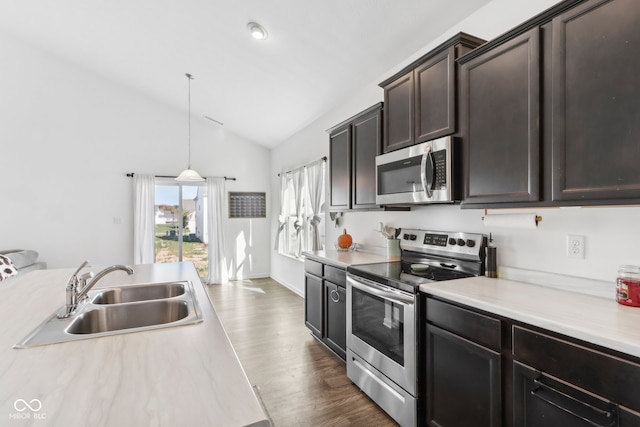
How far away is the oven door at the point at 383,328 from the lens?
1.84m

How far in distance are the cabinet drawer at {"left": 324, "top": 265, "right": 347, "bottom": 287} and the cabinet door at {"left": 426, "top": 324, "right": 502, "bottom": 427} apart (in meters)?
0.99

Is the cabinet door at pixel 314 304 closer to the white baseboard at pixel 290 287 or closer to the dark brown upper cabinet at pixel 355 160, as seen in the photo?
the dark brown upper cabinet at pixel 355 160

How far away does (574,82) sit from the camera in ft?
4.44

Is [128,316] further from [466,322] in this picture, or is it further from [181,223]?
[181,223]

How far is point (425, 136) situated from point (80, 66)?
5.91 metres

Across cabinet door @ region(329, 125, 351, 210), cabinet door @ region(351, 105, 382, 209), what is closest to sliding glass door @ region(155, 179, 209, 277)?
cabinet door @ region(329, 125, 351, 210)

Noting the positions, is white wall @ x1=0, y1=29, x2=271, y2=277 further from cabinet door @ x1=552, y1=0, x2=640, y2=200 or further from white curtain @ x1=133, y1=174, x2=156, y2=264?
cabinet door @ x1=552, y1=0, x2=640, y2=200

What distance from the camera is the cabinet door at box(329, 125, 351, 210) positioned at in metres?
3.13

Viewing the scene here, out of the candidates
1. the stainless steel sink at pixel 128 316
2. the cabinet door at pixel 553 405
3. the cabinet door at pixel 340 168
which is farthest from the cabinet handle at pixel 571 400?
the cabinet door at pixel 340 168

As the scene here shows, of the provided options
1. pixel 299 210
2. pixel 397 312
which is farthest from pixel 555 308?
pixel 299 210

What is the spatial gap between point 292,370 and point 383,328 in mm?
1053

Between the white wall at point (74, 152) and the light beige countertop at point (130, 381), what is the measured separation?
4452 millimetres

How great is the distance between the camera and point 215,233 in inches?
241

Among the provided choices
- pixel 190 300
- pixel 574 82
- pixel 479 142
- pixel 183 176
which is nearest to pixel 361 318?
pixel 190 300
